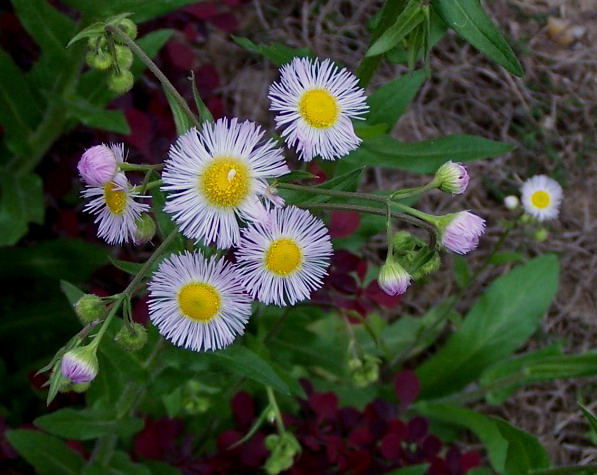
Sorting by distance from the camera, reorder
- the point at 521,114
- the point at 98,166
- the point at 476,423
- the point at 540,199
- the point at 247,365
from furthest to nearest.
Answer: the point at 521,114, the point at 540,199, the point at 476,423, the point at 247,365, the point at 98,166

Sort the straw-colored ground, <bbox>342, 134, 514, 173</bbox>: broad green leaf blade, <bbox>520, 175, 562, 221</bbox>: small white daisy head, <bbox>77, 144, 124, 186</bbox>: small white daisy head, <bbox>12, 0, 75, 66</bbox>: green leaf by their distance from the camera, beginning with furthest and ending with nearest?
the straw-colored ground, <bbox>520, 175, 562, 221</bbox>: small white daisy head, <bbox>12, 0, 75, 66</bbox>: green leaf, <bbox>342, 134, 514, 173</bbox>: broad green leaf blade, <bbox>77, 144, 124, 186</bbox>: small white daisy head

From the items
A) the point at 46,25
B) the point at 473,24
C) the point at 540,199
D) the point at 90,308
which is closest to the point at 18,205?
the point at 46,25

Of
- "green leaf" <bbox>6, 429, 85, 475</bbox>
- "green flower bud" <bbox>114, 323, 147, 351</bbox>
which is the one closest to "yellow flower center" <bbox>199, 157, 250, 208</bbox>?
"green flower bud" <bbox>114, 323, 147, 351</bbox>

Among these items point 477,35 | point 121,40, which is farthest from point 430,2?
point 121,40

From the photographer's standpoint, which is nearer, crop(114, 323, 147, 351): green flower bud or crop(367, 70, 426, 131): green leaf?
crop(114, 323, 147, 351): green flower bud

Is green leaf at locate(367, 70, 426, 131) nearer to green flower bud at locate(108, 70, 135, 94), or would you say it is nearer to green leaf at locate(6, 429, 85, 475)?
green flower bud at locate(108, 70, 135, 94)

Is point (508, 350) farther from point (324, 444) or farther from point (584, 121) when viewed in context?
point (584, 121)

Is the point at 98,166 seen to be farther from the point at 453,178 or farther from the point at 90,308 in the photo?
the point at 453,178
